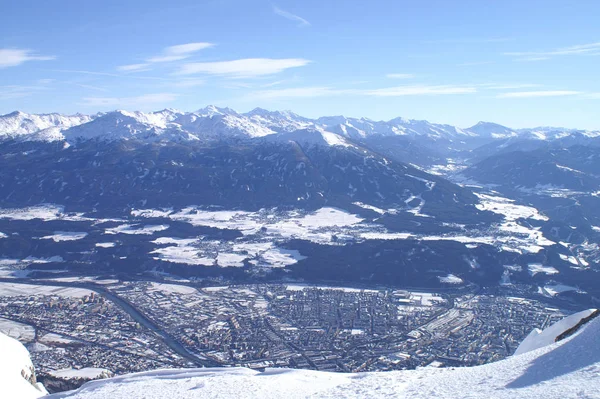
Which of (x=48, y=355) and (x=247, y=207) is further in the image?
(x=247, y=207)

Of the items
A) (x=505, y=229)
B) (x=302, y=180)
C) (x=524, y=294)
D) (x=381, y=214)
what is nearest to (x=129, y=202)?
(x=302, y=180)

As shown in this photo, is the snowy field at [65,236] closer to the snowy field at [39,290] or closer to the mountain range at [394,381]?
the snowy field at [39,290]

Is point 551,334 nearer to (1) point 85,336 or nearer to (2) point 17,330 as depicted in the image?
(1) point 85,336

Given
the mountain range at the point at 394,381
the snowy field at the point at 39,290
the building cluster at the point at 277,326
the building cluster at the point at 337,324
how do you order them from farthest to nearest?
the snowy field at the point at 39,290 < the building cluster at the point at 337,324 < the building cluster at the point at 277,326 < the mountain range at the point at 394,381

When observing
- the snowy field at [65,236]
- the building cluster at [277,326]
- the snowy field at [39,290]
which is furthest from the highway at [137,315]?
the snowy field at [65,236]

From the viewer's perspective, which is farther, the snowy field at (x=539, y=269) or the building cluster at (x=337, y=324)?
the snowy field at (x=539, y=269)

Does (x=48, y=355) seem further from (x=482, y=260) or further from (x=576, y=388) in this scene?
(x=482, y=260)

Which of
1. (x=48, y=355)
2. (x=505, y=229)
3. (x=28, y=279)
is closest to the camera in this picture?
(x=48, y=355)

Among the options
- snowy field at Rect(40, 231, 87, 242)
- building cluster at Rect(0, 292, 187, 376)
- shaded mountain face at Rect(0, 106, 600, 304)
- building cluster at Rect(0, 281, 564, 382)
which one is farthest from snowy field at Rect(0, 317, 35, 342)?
snowy field at Rect(40, 231, 87, 242)
